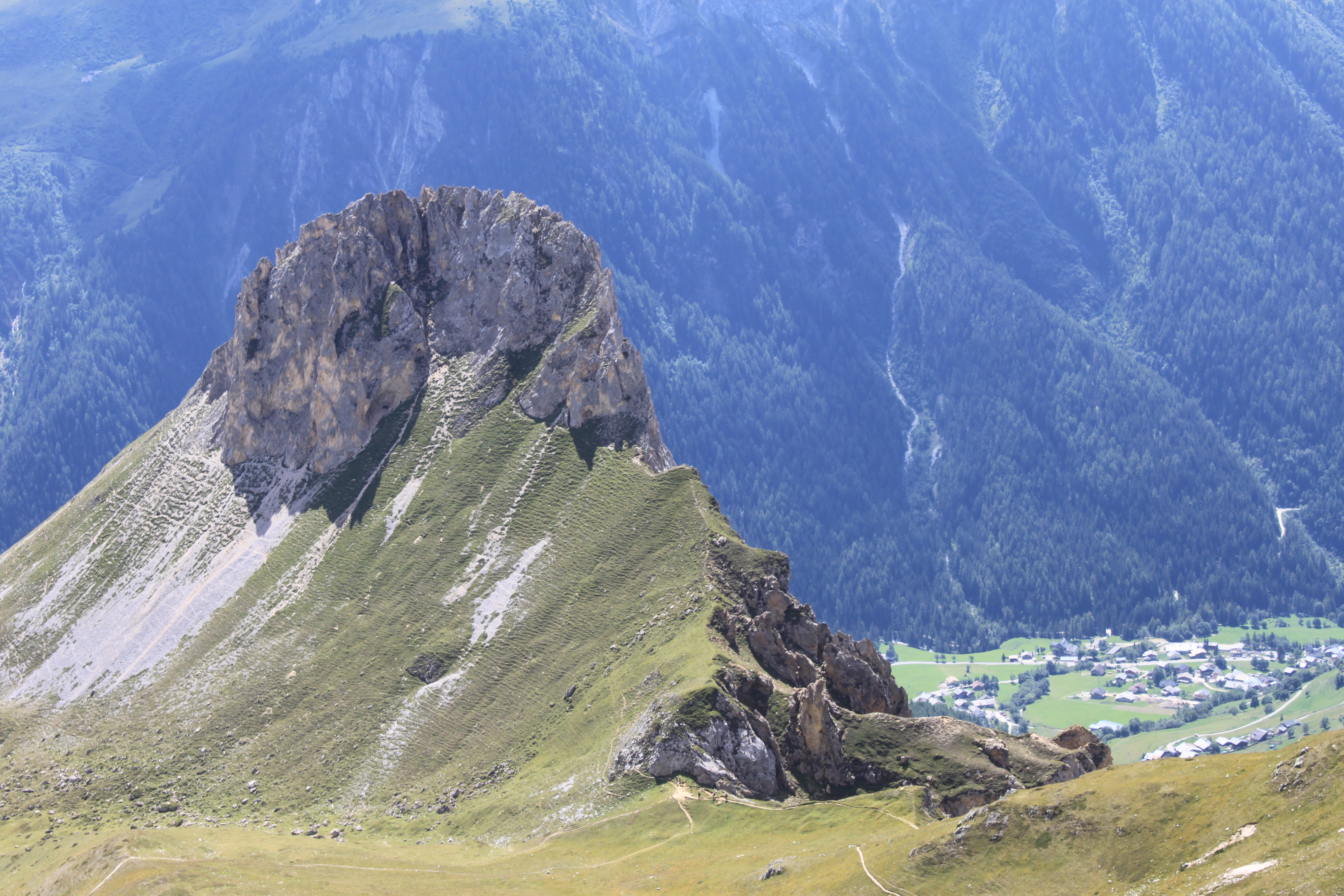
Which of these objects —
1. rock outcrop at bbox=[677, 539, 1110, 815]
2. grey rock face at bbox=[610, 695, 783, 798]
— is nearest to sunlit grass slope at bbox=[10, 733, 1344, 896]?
grey rock face at bbox=[610, 695, 783, 798]

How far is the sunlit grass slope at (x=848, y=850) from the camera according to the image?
9875cm

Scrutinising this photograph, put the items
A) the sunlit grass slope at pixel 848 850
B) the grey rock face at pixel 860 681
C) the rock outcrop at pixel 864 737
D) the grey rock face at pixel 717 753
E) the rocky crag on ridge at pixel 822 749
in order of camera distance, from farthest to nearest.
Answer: the grey rock face at pixel 860 681
the grey rock face at pixel 717 753
the rocky crag on ridge at pixel 822 749
the rock outcrop at pixel 864 737
the sunlit grass slope at pixel 848 850

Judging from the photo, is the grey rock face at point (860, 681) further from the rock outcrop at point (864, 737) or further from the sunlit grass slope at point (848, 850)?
the sunlit grass slope at point (848, 850)

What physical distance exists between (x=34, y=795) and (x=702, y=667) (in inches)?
4494

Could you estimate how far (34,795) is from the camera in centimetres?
19862

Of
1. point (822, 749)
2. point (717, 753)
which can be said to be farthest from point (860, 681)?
point (717, 753)

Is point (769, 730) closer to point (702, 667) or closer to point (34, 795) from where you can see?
point (702, 667)

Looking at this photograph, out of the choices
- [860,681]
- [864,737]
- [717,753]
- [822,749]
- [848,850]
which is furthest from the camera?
[860,681]

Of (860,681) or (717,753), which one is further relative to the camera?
(860,681)

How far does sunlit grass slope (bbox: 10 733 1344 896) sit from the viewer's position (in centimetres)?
9875

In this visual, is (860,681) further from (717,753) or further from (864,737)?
(717,753)

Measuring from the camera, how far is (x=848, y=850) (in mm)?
129750

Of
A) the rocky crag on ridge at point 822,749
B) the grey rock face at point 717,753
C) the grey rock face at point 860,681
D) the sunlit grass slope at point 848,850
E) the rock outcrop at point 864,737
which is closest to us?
the sunlit grass slope at point 848,850

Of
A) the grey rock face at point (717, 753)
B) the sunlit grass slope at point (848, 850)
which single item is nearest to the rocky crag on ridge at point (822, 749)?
the grey rock face at point (717, 753)
